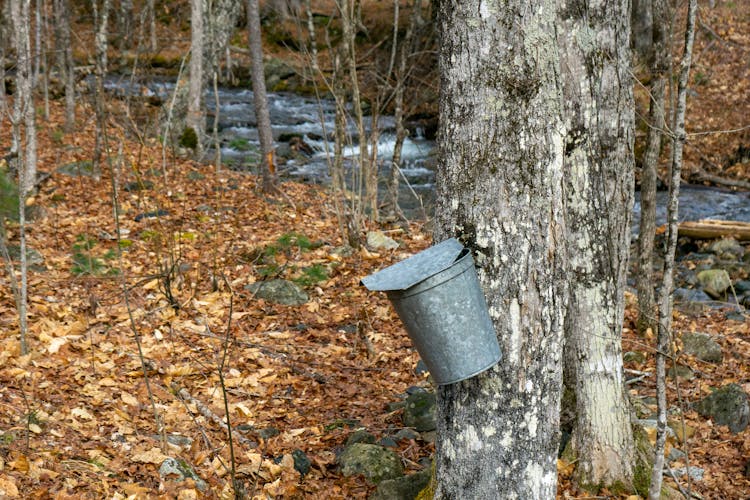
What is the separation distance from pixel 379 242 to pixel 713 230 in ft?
18.9

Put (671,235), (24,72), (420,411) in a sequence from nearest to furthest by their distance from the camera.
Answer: (671,235), (420,411), (24,72)

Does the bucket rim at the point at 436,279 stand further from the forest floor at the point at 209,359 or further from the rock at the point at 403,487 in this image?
the rock at the point at 403,487

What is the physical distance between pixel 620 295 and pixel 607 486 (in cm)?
111

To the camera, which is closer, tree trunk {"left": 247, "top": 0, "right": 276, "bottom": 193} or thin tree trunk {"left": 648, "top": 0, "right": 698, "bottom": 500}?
thin tree trunk {"left": 648, "top": 0, "right": 698, "bottom": 500}

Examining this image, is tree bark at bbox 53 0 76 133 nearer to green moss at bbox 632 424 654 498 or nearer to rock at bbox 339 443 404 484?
rock at bbox 339 443 404 484

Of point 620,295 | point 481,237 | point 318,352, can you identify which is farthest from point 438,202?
point 318,352

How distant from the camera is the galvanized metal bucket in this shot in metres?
2.38

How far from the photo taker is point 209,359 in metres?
5.21

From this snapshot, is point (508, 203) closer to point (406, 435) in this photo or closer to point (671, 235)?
point (671, 235)

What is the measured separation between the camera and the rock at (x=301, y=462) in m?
3.97

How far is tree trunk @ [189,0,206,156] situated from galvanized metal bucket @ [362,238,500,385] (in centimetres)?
994

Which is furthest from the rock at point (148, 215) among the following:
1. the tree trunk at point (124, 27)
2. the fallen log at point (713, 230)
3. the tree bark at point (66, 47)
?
the fallen log at point (713, 230)

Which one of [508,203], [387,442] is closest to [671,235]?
[508,203]

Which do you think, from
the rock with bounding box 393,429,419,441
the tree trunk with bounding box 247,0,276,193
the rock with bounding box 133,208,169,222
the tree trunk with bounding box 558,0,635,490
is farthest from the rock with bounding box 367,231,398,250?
the tree trunk with bounding box 558,0,635,490
